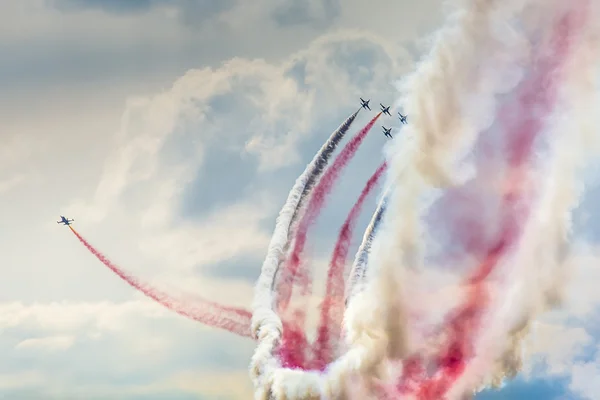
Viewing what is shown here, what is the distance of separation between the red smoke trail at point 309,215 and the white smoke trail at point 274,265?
0.60m

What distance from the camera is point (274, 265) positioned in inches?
2744

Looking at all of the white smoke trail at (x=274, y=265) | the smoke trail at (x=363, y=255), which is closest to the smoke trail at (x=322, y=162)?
the white smoke trail at (x=274, y=265)

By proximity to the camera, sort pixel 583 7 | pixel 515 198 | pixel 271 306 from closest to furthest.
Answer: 1. pixel 583 7
2. pixel 515 198
3. pixel 271 306

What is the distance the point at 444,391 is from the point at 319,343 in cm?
910

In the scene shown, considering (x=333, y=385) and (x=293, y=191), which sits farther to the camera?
(x=293, y=191)

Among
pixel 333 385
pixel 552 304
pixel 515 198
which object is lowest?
pixel 333 385

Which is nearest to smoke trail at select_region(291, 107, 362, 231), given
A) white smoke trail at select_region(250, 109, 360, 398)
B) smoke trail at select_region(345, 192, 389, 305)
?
white smoke trail at select_region(250, 109, 360, 398)

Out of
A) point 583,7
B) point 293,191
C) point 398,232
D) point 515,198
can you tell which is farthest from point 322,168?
point 583,7

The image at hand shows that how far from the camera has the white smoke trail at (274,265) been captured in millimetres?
66812

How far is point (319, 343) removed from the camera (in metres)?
69.2

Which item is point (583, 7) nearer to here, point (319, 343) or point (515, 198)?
point (515, 198)

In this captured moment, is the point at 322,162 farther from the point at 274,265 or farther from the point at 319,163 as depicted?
the point at 274,265

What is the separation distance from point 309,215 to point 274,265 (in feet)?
14.5

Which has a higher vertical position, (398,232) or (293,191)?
(293,191)
